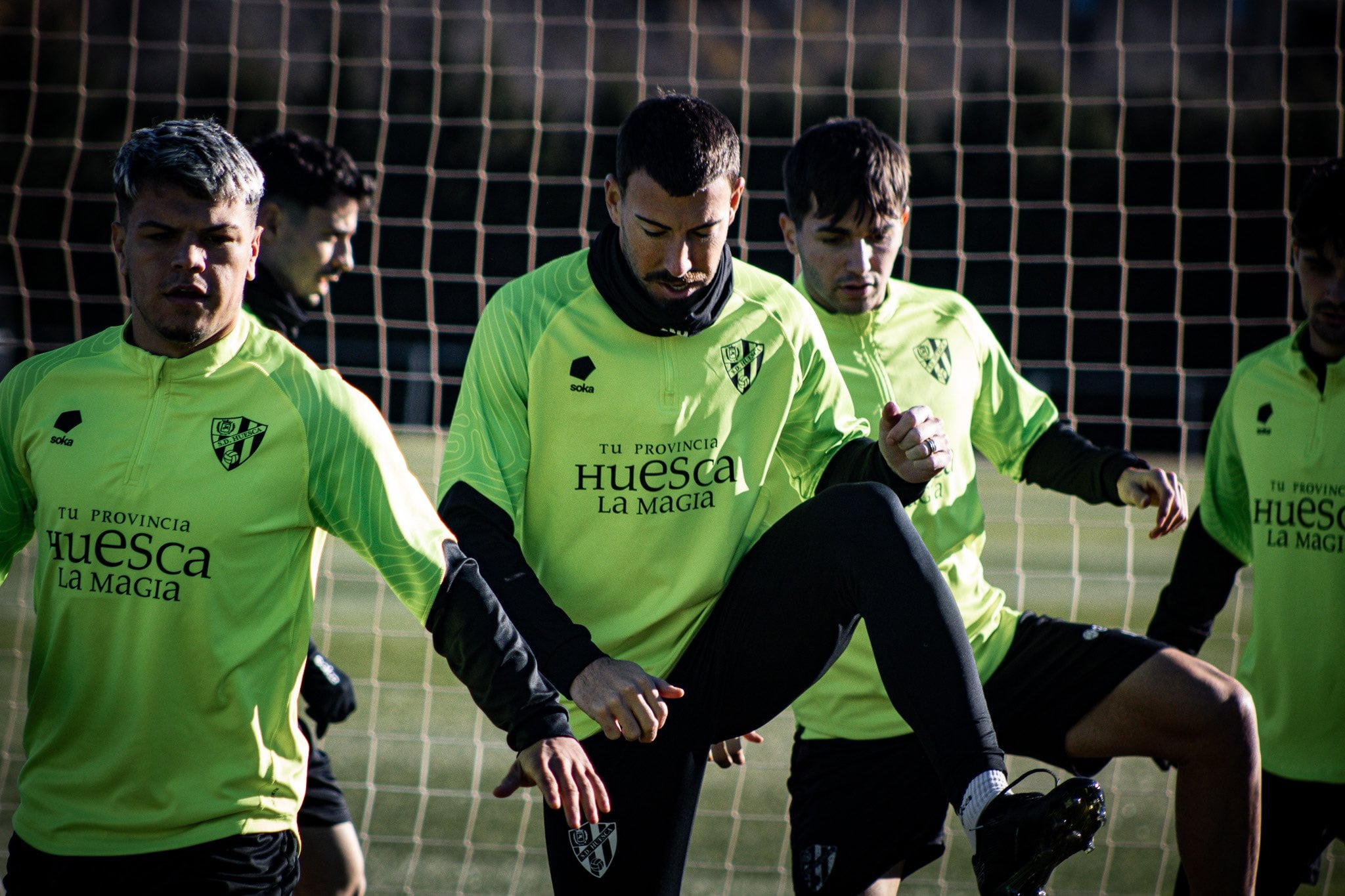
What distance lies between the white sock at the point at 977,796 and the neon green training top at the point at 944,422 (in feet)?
2.95

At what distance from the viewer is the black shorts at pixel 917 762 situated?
9.59ft

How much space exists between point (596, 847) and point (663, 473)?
2.40 ft

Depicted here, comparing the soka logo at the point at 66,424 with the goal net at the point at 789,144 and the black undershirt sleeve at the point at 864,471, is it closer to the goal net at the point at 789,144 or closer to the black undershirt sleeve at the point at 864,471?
the black undershirt sleeve at the point at 864,471

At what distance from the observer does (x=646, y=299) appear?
8.76 feet

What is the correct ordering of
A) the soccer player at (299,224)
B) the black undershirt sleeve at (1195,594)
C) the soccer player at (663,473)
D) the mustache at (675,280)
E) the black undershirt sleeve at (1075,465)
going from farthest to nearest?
the soccer player at (299,224)
the black undershirt sleeve at (1195,594)
the black undershirt sleeve at (1075,465)
the mustache at (675,280)
the soccer player at (663,473)

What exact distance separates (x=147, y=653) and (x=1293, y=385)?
2.72 metres

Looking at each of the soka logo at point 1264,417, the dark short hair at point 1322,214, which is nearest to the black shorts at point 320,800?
the soka logo at point 1264,417

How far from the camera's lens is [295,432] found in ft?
7.40

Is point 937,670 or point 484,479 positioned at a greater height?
point 484,479

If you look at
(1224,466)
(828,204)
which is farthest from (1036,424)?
(828,204)

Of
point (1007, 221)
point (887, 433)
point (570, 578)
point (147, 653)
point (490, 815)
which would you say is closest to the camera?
point (147, 653)

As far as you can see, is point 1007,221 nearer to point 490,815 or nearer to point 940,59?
point 940,59

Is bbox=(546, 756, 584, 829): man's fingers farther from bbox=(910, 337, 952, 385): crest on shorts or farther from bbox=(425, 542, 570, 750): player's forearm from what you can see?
bbox=(910, 337, 952, 385): crest on shorts

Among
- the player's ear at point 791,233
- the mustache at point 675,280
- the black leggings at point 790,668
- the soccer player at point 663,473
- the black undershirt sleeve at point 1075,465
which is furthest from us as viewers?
the player's ear at point 791,233
